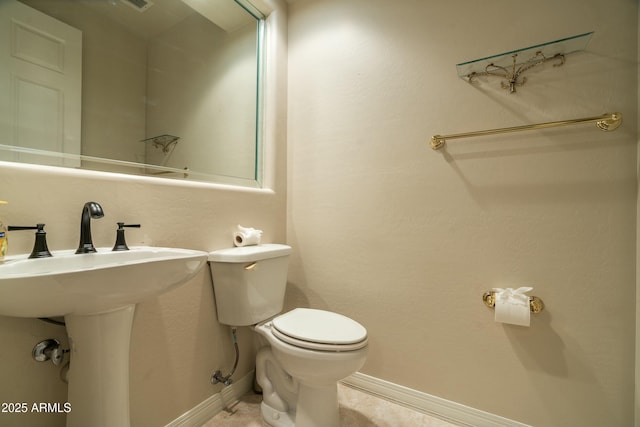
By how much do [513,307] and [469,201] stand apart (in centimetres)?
46

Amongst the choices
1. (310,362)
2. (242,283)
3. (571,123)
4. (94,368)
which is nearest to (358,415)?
(310,362)

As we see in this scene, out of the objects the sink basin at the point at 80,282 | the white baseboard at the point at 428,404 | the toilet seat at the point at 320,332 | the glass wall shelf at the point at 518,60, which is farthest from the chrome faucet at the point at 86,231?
the glass wall shelf at the point at 518,60

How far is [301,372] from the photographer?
106 cm

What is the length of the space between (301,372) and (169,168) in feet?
3.41

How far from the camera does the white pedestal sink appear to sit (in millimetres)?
604

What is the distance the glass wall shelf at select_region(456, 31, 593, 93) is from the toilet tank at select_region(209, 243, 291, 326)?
1212mm

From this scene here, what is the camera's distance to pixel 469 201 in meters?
1.25

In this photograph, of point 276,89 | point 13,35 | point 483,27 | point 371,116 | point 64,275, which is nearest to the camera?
point 64,275

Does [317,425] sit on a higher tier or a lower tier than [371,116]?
lower

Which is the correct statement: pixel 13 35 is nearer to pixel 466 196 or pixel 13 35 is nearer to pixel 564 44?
pixel 466 196

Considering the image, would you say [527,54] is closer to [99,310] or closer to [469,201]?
[469,201]

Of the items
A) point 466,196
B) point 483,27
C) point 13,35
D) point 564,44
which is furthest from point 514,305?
point 13,35

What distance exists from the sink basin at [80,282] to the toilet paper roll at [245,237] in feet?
1.73

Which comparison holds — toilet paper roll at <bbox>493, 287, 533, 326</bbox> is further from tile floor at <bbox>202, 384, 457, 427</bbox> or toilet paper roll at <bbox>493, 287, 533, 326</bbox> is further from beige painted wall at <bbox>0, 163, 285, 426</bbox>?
beige painted wall at <bbox>0, 163, 285, 426</bbox>
